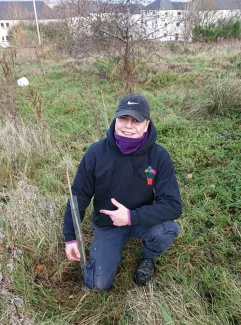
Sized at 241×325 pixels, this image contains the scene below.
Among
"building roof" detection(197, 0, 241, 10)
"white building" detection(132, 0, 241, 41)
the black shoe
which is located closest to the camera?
the black shoe

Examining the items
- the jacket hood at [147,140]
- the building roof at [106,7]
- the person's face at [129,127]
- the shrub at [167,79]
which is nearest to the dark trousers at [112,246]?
the jacket hood at [147,140]

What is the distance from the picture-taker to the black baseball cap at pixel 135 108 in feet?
5.20

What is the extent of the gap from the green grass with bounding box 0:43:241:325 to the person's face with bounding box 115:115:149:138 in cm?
96

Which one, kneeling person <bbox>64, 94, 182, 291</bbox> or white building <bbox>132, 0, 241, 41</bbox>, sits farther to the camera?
white building <bbox>132, 0, 241, 41</bbox>

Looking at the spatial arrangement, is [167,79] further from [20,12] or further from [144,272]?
[20,12]

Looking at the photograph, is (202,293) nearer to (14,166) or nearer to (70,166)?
(70,166)

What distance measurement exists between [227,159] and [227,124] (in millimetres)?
1072

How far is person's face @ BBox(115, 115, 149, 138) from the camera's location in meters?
1.62

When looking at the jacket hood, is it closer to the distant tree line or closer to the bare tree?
the bare tree

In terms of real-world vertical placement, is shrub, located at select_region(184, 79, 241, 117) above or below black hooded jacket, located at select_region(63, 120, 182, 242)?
below

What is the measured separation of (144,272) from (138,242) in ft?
1.23

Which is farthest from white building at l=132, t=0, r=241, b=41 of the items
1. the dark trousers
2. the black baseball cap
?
the dark trousers

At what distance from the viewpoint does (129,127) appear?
162 cm

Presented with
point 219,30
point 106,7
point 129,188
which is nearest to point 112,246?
point 129,188
